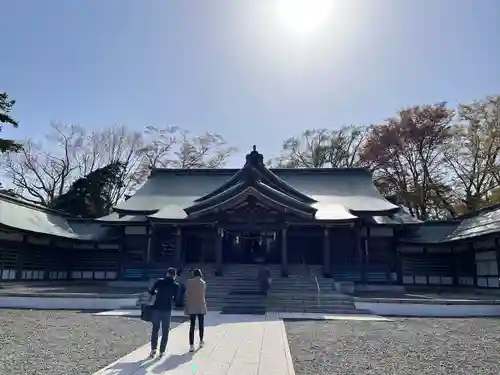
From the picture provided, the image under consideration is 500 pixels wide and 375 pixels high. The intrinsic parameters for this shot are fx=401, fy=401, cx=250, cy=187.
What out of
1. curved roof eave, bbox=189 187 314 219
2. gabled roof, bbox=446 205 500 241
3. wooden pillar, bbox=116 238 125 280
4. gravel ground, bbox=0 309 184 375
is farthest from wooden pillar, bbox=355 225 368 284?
wooden pillar, bbox=116 238 125 280

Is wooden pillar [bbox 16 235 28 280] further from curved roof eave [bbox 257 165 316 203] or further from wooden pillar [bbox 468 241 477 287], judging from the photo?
wooden pillar [bbox 468 241 477 287]

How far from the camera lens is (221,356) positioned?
7.19 meters

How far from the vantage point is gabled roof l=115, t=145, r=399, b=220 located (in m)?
21.6

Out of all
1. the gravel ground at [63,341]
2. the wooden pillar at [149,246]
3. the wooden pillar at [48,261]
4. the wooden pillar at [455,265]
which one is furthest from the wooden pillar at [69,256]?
the wooden pillar at [455,265]

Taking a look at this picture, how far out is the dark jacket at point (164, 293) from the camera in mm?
7238

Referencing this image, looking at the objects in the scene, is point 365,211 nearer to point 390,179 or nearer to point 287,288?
point 287,288

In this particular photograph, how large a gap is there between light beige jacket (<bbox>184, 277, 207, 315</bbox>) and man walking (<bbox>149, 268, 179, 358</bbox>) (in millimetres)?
626

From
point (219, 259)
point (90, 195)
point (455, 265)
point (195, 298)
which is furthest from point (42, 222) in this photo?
point (455, 265)

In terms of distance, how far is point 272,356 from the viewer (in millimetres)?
7242

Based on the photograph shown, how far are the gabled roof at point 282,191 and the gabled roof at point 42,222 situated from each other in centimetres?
308

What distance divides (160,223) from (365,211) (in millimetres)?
10758

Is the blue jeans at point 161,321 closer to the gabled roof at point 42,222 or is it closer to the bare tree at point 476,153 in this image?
the gabled roof at point 42,222

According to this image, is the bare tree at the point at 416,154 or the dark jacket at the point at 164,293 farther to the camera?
the bare tree at the point at 416,154

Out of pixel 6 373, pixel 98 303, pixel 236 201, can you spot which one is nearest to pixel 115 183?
pixel 236 201
